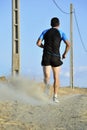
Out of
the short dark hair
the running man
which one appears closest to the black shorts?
the running man

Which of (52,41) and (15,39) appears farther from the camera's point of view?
(15,39)

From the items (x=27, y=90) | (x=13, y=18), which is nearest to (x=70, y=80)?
(x=13, y=18)

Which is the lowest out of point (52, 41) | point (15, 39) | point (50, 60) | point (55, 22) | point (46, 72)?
point (46, 72)

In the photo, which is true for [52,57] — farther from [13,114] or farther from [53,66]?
[13,114]

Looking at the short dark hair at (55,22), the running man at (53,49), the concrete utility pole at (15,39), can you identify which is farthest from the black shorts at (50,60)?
the concrete utility pole at (15,39)

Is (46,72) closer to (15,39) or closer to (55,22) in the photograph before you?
(55,22)

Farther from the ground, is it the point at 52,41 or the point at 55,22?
the point at 55,22

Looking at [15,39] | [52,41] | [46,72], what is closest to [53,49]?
[52,41]

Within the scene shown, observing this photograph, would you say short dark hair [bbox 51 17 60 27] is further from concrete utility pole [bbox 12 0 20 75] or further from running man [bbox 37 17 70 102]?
concrete utility pole [bbox 12 0 20 75]

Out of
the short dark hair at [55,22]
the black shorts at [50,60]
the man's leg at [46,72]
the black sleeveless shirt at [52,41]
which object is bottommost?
the man's leg at [46,72]

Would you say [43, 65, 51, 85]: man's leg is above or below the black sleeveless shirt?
below

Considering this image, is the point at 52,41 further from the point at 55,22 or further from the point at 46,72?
the point at 46,72

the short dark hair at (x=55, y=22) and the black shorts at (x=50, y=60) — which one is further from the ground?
the short dark hair at (x=55, y=22)

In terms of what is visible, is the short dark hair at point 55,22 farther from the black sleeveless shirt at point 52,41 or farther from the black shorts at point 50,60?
the black shorts at point 50,60
